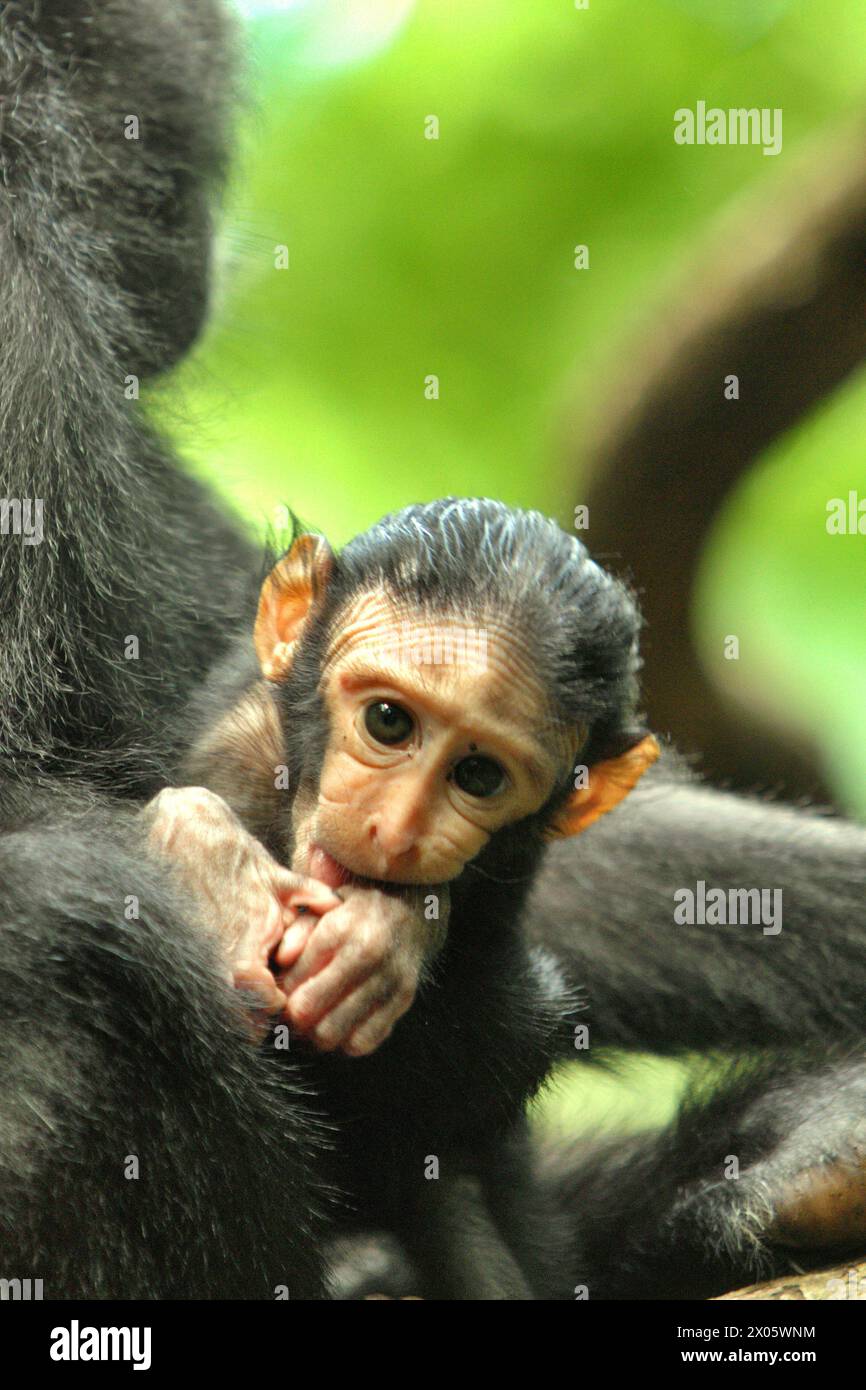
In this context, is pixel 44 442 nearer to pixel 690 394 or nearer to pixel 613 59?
pixel 690 394

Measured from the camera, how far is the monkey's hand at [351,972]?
2.82 m

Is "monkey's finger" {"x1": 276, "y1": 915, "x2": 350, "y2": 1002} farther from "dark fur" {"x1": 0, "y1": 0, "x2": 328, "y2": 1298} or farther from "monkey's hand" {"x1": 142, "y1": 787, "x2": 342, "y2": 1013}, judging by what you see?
"dark fur" {"x1": 0, "y1": 0, "x2": 328, "y2": 1298}

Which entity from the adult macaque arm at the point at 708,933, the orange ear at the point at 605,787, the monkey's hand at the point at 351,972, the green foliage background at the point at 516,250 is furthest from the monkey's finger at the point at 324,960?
the green foliage background at the point at 516,250

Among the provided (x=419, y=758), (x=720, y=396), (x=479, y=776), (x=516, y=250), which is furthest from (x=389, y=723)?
(x=516, y=250)

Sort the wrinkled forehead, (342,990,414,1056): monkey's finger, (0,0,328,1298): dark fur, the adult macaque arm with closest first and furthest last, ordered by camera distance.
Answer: (0,0,328,1298): dark fur
(342,990,414,1056): monkey's finger
the wrinkled forehead
the adult macaque arm

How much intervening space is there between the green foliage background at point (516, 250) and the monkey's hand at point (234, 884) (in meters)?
3.63

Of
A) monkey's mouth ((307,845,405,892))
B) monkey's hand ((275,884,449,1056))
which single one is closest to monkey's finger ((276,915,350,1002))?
monkey's hand ((275,884,449,1056))

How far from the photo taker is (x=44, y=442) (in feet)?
10.2

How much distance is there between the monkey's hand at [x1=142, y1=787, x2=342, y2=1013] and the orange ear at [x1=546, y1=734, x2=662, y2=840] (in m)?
0.65

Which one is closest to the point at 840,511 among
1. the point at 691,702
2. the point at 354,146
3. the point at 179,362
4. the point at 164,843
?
the point at 691,702

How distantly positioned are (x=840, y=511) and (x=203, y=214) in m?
3.64

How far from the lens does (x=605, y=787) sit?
337 cm

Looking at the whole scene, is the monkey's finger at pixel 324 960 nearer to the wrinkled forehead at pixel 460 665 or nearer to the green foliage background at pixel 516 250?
the wrinkled forehead at pixel 460 665

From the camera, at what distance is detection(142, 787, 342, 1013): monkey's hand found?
2.78m
